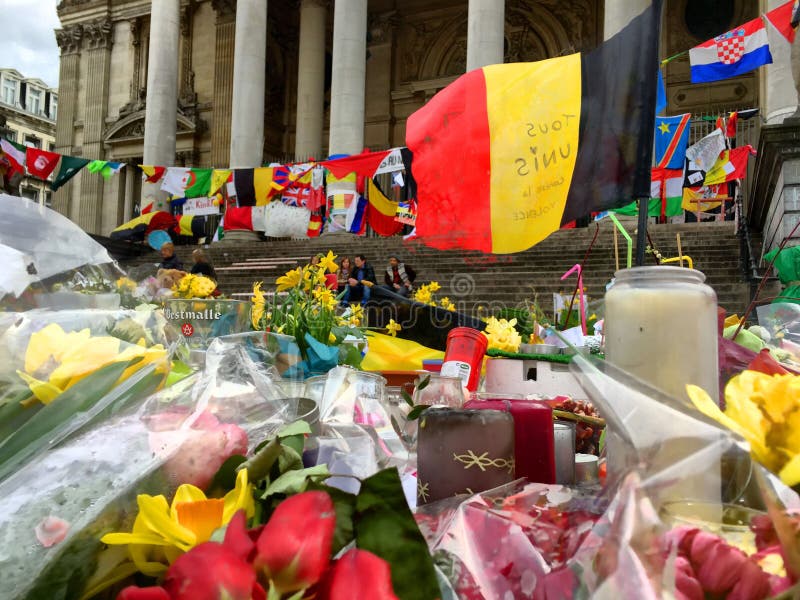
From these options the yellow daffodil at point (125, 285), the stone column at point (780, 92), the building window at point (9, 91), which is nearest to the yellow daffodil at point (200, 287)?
the yellow daffodil at point (125, 285)

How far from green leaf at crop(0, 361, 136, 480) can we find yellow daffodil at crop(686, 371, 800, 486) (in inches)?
30.0

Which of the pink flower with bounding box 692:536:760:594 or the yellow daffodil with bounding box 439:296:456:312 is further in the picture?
the yellow daffodil with bounding box 439:296:456:312

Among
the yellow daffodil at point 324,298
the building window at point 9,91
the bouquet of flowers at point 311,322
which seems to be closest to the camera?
the bouquet of flowers at point 311,322

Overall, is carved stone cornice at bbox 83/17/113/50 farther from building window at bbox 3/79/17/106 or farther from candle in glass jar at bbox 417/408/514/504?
candle in glass jar at bbox 417/408/514/504

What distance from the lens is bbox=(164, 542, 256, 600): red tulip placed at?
1.80ft

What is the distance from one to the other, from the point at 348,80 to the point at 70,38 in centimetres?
1805

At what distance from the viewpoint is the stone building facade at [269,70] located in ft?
66.9

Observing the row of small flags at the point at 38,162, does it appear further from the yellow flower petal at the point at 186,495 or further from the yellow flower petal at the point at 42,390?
the yellow flower petal at the point at 186,495

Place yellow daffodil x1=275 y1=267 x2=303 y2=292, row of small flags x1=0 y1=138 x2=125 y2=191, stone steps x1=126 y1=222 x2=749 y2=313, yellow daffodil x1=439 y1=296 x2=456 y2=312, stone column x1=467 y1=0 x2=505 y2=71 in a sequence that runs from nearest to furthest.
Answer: yellow daffodil x1=275 y1=267 x2=303 y2=292 → yellow daffodil x1=439 y1=296 x2=456 y2=312 → stone steps x1=126 y1=222 x2=749 y2=313 → stone column x1=467 y1=0 x2=505 y2=71 → row of small flags x1=0 y1=138 x2=125 y2=191

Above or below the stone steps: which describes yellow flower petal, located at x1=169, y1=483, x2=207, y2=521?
below

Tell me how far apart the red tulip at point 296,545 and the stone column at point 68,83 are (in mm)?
32844

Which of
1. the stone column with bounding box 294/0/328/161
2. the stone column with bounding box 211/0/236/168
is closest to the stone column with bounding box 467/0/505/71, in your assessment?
the stone column with bounding box 294/0/328/161

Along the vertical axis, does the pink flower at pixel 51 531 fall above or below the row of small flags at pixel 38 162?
below

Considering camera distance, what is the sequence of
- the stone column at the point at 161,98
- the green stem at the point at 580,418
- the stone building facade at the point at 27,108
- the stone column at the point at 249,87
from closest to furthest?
the green stem at the point at 580,418, the stone column at the point at 249,87, the stone column at the point at 161,98, the stone building facade at the point at 27,108
